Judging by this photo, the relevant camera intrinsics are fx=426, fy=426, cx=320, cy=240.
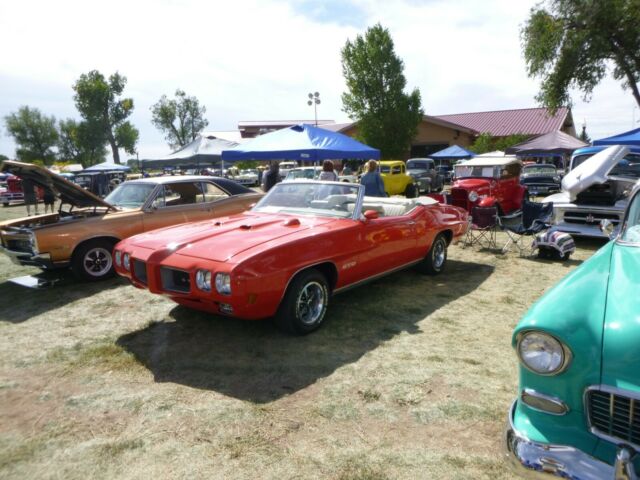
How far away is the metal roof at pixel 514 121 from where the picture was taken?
106 feet

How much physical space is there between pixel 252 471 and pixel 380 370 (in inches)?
55.9

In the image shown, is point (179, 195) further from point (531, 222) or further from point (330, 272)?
point (531, 222)

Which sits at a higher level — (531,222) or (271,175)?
(271,175)

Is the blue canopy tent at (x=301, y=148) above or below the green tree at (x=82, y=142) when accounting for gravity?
below

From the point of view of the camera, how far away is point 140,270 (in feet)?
13.7

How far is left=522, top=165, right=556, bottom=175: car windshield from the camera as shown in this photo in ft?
60.9

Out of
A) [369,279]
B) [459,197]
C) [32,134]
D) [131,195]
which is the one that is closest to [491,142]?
[459,197]

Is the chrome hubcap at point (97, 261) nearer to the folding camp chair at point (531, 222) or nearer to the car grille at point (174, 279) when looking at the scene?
the car grille at point (174, 279)

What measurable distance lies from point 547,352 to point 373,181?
619 centimetres

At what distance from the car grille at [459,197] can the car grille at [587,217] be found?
107 inches

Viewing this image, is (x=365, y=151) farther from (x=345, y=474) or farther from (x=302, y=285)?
(x=345, y=474)

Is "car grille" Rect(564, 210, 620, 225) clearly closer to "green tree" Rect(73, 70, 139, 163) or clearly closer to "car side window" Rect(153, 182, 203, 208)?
"car side window" Rect(153, 182, 203, 208)

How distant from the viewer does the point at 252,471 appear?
240cm

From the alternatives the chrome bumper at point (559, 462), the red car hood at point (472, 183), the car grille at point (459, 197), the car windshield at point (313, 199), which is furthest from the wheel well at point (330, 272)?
the red car hood at point (472, 183)
